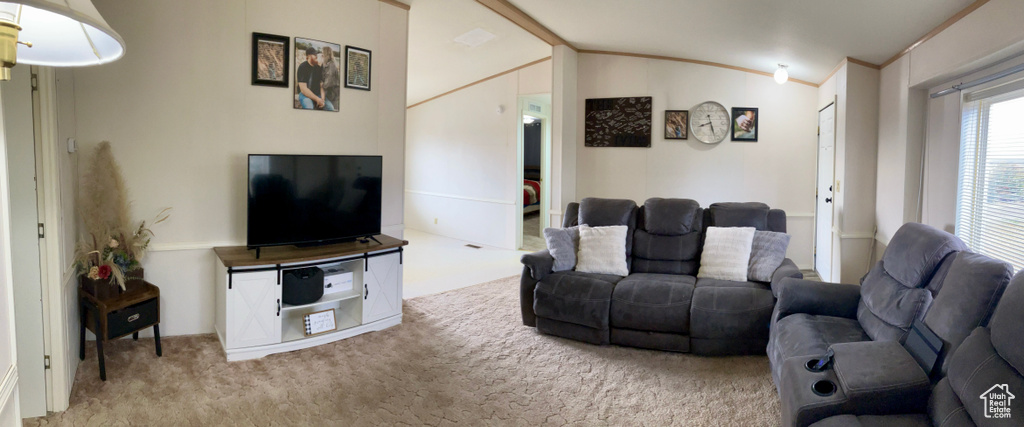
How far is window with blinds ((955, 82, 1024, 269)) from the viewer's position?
280 centimetres

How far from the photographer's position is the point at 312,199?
3.68 metres

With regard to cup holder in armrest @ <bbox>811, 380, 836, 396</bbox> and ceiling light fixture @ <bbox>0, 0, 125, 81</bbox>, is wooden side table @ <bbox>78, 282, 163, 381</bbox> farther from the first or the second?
cup holder in armrest @ <bbox>811, 380, 836, 396</bbox>

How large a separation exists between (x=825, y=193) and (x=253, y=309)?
5382 millimetres

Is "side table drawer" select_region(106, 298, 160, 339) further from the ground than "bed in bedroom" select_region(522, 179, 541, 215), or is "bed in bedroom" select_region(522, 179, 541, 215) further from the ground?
"bed in bedroom" select_region(522, 179, 541, 215)

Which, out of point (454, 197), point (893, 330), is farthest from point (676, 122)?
point (893, 330)

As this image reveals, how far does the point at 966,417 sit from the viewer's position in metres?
1.67

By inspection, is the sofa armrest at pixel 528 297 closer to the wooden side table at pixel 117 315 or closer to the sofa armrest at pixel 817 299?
the sofa armrest at pixel 817 299

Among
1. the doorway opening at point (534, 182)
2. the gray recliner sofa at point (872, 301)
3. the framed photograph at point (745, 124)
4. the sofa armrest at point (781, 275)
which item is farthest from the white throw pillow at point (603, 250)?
the framed photograph at point (745, 124)

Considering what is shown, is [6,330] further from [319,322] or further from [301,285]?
[319,322]

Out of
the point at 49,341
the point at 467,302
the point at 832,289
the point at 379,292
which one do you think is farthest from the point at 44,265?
the point at 832,289

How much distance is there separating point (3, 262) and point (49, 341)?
5.32 ft

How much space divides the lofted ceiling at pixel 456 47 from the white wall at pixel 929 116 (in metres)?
3.30

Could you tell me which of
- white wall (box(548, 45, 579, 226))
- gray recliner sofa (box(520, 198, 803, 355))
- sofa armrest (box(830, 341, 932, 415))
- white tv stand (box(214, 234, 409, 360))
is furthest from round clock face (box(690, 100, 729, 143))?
sofa armrest (box(830, 341, 932, 415))

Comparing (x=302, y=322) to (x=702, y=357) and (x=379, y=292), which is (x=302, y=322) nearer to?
(x=379, y=292)
